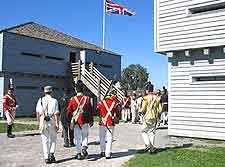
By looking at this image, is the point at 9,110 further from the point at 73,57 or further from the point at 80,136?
the point at 73,57

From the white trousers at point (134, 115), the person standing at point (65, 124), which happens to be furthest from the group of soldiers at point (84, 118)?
the white trousers at point (134, 115)

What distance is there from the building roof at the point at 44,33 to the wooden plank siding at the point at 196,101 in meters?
16.4

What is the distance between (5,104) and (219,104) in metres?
8.15

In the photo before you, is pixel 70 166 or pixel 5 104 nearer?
pixel 70 166

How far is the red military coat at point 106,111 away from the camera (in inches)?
387

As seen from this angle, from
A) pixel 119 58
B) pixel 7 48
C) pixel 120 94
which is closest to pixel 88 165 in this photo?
pixel 120 94

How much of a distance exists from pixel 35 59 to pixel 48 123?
2060 centimetres

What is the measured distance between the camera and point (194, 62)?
13.9 meters

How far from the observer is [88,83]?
29500mm

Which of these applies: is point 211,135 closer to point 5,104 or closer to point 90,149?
point 90,149

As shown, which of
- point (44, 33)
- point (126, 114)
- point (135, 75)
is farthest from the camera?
point (135, 75)

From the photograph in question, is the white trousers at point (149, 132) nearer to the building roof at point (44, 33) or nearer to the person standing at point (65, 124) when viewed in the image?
the person standing at point (65, 124)

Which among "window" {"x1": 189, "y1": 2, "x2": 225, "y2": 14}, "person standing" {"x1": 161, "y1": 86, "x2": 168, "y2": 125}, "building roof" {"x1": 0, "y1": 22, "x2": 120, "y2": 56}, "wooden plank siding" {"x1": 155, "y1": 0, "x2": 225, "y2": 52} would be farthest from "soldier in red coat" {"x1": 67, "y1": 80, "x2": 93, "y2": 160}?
"building roof" {"x1": 0, "y1": 22, "x2": 120, "y2": 56}

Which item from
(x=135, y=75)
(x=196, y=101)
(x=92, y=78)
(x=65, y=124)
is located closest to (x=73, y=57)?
(x=92, y=78)
